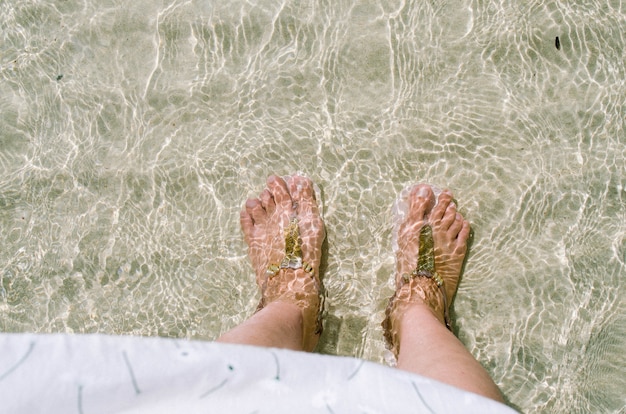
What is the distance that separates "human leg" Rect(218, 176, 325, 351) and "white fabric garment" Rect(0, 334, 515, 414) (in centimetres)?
114

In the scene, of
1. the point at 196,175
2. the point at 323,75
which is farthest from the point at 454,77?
the point at 196,175

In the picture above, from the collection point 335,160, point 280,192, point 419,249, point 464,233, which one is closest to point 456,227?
point 464,233

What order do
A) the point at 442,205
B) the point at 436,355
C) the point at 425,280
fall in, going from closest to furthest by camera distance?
the point at 436,355 < the point at 425,280 < the point at 442,205

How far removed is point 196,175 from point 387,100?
1.27 metres

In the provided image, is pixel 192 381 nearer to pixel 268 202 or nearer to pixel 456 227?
pixel 268 202

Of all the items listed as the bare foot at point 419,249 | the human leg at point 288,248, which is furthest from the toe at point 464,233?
the human leg at point 288,248

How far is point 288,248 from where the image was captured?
9.66 ft

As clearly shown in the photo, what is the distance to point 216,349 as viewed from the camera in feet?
4.60

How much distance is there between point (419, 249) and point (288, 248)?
2.58 feet

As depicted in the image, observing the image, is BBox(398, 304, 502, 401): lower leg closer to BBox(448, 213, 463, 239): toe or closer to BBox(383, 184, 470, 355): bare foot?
BBox(383, 184, 470, 355): bare foot

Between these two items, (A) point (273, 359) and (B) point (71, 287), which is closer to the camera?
(A) point (273, 359)

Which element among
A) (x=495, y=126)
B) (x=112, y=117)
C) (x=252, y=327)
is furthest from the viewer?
(x=112, y=117)

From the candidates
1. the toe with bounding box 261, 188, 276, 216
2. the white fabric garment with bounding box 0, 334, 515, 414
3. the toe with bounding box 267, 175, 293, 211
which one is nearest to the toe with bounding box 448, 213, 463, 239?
the toe with bounding box 267, 175, 293, 211

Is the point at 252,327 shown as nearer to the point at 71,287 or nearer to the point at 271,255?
the point at 271,255
